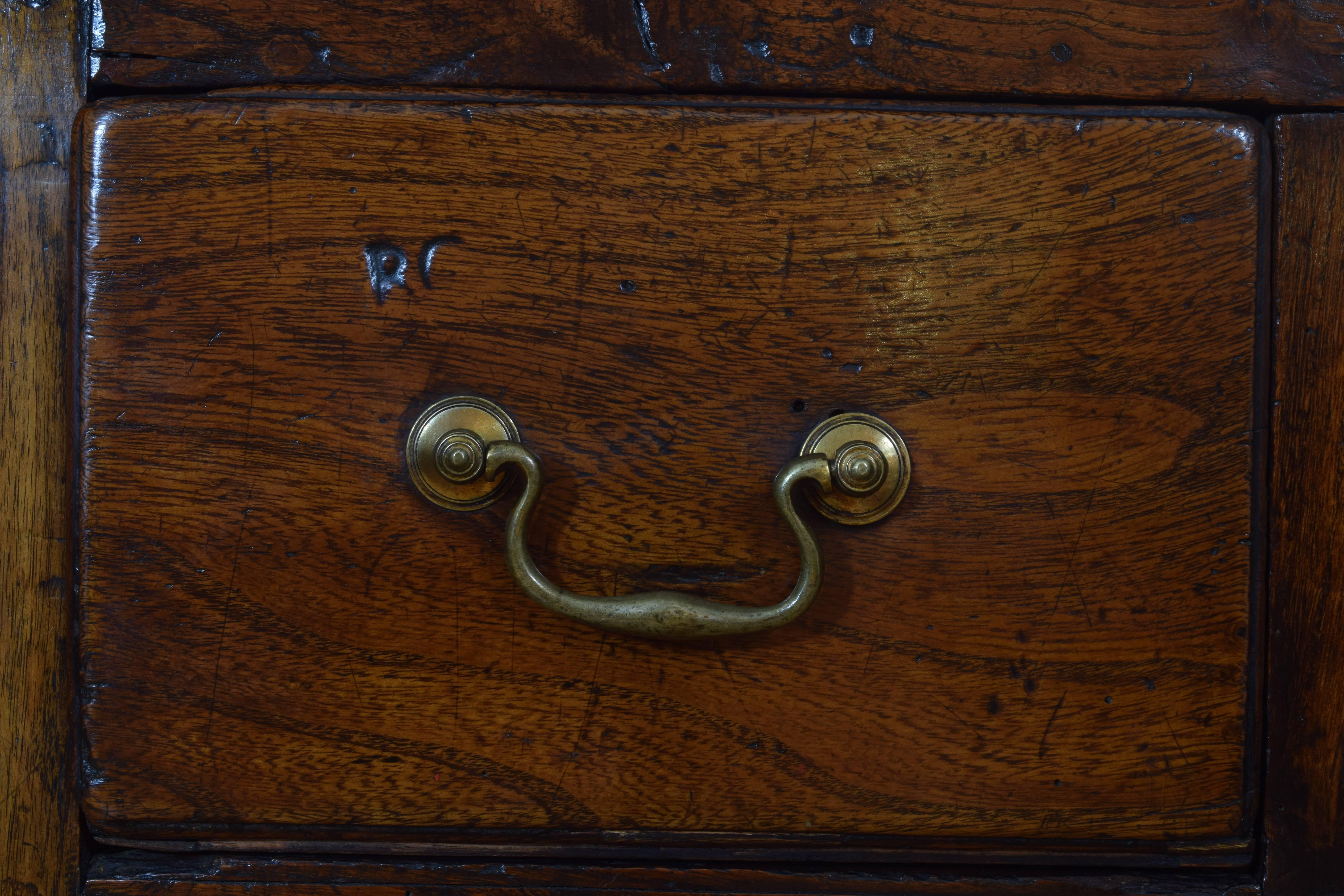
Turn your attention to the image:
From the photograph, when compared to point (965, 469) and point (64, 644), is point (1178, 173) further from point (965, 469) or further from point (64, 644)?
point (64, 644)

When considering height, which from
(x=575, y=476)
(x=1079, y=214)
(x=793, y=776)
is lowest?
(x=793, y=776)

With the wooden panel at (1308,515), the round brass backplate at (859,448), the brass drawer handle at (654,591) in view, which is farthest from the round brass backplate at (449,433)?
the wooden panel at (1308,515)

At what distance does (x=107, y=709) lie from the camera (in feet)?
1.16

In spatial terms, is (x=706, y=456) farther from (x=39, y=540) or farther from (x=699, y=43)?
(x=39, y=540)

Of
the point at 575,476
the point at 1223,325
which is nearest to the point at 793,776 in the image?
the point at 575,476

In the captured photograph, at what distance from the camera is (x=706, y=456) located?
1.15 feet

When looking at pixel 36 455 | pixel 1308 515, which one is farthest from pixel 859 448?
pixel 36 455

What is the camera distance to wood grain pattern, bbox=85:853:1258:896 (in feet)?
1.20

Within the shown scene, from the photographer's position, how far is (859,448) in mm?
340

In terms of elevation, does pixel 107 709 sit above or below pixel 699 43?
below

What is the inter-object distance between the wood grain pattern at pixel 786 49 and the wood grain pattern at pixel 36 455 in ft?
0.11

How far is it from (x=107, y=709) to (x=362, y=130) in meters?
0.27

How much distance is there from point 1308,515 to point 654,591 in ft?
0.92

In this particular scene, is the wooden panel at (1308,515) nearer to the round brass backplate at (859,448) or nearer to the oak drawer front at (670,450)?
the oak drawer front at (670,450)
